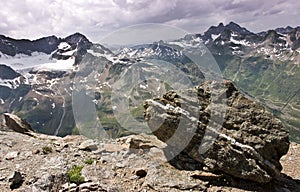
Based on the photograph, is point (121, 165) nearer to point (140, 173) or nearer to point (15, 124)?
point (140, 173)

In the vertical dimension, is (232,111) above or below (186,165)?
above

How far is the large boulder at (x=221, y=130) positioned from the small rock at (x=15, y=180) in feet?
25.8

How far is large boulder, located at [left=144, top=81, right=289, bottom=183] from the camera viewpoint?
683 inches

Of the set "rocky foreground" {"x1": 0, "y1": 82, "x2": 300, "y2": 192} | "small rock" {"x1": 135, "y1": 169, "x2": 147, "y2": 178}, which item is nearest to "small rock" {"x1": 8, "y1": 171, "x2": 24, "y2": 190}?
"rocky foreground" {"x1": 0, "y1": 82, "x2": 300, "y2": 192}

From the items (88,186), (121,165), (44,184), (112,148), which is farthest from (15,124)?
(88,186)

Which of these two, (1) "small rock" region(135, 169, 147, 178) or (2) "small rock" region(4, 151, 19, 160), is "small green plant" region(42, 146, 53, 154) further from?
(1) "small rock" region(135, 169, 147, 178)

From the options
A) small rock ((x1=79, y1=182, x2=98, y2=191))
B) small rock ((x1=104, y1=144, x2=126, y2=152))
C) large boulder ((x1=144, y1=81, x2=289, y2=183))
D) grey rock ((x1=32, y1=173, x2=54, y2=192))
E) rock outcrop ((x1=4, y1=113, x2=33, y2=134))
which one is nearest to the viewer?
grey rock ((x1=32, y1=173, x2=54, y2=192))

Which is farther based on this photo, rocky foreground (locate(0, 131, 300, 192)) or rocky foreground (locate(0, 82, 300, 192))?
rocky foreground (locate(0, 82, 300, 192))

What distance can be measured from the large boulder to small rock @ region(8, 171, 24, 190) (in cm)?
788

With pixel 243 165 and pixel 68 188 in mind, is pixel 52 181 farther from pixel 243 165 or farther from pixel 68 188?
pixel 243 165

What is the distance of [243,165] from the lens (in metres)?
17.1

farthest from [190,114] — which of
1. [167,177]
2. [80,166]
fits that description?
[80,166]

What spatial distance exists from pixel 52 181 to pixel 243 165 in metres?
10.4

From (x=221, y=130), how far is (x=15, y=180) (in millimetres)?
11670
